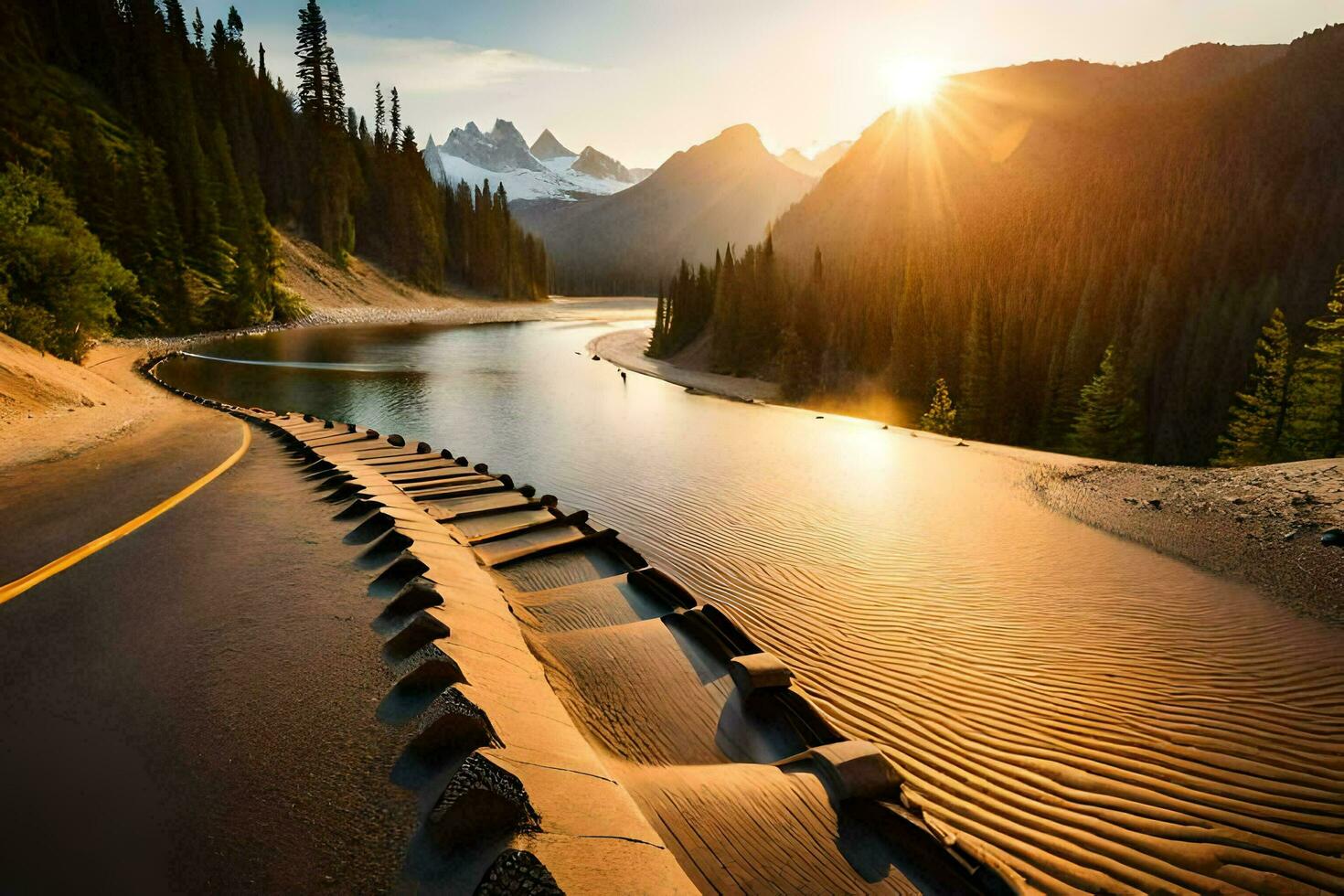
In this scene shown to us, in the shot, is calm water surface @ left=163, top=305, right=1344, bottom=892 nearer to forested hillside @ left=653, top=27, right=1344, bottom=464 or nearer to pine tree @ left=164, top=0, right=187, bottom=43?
forested hillside @ left=653, top=27, right=1344, bottom=464

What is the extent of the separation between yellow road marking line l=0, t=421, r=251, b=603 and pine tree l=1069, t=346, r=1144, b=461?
38462 mm

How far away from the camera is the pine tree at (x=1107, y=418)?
110 ft

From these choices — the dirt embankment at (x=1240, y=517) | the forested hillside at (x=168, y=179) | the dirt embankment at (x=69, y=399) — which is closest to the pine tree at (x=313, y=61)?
the forested hillside at (x=168, y=179)

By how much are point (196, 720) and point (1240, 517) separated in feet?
52.0

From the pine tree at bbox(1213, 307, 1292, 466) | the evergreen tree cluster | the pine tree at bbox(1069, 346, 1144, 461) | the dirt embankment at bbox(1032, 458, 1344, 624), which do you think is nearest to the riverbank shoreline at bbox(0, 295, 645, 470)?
the dirt embankment at bbox(1032, 458, 1344, 624)

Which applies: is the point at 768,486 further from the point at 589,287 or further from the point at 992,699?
the point at 589,287

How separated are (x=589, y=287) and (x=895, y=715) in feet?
625

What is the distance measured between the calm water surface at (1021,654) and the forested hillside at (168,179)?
76.2 ft

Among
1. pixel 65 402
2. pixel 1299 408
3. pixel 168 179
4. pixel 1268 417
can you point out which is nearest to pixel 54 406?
pixel 65 402

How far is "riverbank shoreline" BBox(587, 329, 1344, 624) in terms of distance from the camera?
29.6 ft

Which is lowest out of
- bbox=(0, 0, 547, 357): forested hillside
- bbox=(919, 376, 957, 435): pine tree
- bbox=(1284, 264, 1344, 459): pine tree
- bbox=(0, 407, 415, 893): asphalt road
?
bbox=(919, 376, 957, 435): pine tree

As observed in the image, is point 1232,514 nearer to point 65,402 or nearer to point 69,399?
point 65,402

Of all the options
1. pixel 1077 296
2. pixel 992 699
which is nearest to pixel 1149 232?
pixel 1077 296

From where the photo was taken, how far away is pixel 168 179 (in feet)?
175
